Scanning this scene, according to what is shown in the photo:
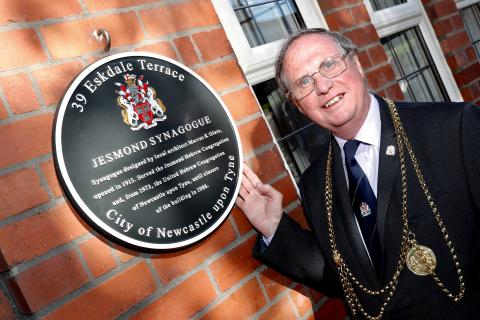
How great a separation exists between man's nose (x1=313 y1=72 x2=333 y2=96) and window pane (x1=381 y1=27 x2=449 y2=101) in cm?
159

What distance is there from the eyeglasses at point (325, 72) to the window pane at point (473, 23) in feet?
9.35

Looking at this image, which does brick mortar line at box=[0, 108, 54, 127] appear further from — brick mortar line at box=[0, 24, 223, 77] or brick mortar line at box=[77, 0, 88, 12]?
brick mortar line at box=[77, 0, 88, 12]

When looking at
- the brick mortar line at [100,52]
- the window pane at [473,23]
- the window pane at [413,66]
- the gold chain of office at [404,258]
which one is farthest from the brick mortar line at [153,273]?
the window pane at [473,23]

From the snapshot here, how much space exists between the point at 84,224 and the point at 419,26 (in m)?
3.04

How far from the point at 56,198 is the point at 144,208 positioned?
9.9 inches

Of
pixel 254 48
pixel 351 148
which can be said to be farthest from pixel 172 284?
pixel 254 48

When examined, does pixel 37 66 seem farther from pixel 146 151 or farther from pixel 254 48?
pixel 254 48

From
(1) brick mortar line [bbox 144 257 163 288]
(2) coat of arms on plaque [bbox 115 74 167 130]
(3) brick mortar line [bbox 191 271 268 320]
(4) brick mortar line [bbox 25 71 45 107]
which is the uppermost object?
(4) brick mortar line [bbox 25 71 45 107]

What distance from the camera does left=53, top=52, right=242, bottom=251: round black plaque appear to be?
110cm

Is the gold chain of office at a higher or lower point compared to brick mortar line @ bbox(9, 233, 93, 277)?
lower

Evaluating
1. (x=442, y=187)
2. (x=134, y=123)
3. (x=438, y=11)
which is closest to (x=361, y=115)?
(x=442, y=187)

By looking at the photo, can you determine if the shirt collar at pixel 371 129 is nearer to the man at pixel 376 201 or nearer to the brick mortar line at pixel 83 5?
the man at pixel 376 201

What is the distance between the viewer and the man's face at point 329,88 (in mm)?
1598

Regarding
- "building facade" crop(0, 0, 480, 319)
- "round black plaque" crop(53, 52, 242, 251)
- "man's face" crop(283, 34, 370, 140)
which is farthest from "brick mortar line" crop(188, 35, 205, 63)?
"man's face" crop(283, 34, 370, 140)
